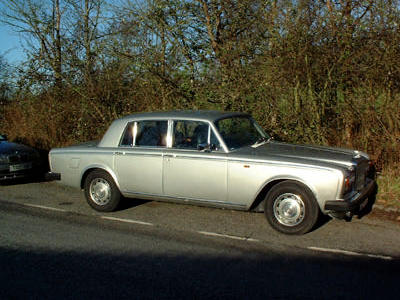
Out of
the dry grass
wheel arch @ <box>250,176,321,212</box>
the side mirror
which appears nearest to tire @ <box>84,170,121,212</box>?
the side mirror

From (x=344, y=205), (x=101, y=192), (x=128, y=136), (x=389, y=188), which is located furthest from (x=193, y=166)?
(x=389, y=188)

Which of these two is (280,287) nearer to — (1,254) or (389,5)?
(1,254)

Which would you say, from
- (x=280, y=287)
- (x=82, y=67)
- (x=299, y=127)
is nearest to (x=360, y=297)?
(x=280, y=287)

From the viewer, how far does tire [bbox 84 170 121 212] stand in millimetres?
7062

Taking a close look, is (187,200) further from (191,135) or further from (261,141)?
(261,141)

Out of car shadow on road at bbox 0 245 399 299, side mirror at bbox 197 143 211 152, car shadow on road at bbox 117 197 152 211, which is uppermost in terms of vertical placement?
side mirror at bbox 197 143 211 152

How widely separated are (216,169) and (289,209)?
1155 millimetres

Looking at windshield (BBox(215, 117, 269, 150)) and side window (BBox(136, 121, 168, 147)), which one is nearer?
windshield (BBox(215, 117, 269, 150))

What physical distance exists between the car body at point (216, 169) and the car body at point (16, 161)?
2.47 metres

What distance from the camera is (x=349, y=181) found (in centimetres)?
554

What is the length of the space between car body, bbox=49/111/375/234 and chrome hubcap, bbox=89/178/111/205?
0.06 feet

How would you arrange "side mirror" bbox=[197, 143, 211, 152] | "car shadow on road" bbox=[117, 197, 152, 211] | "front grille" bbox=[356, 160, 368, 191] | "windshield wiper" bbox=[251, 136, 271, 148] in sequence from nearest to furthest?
"front grille" bbox=[356, 160, 368, 191] < "side mirror" bbox=[197, 143, 211, 152] < "windshield wiper" bbox=[251, 136, 271, 148] < "car shadow on road" bbox=[117, 197, 152, 211]

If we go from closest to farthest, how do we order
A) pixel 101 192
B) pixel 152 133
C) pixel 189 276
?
1. pixel 189 276
2. pixel 152 133
3. pixel 101 192

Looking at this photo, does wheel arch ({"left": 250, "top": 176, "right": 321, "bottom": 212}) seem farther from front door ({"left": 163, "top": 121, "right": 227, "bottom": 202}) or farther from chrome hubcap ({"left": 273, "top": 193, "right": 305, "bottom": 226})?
front door ({"left": 163, "top": 121, "right": 227, "bottom": 202})
